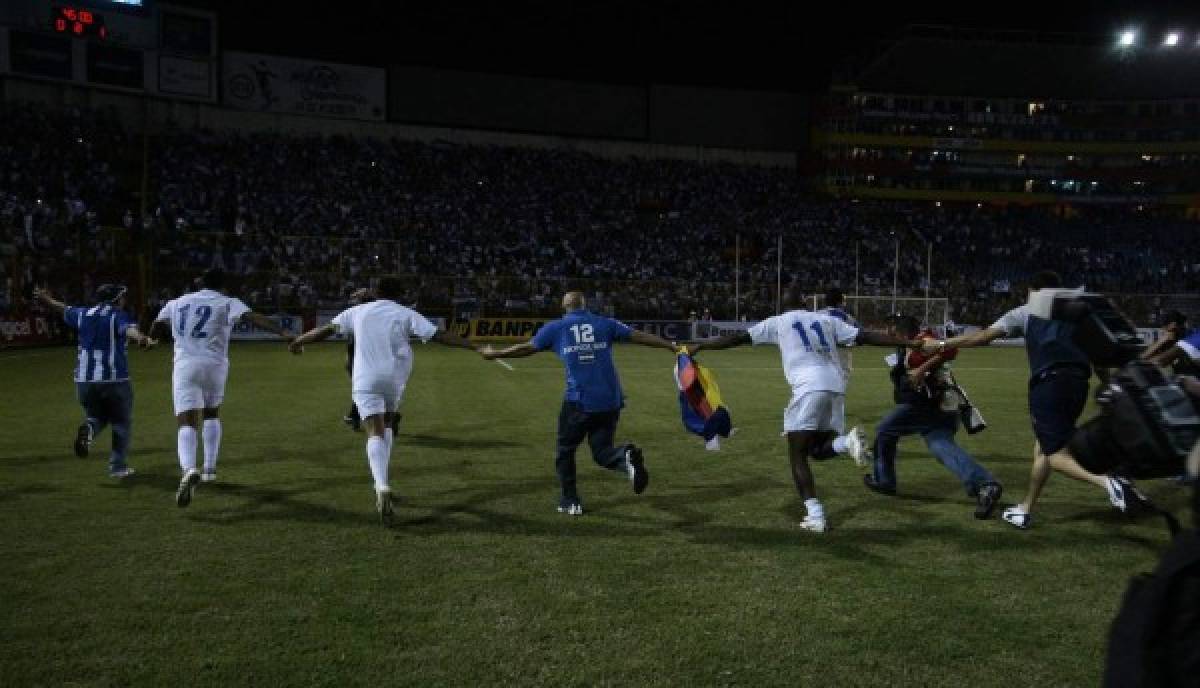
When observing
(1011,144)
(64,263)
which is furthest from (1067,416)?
(1011,144)

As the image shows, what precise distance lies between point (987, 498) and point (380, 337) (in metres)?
5.37

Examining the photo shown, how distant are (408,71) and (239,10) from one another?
32.1ft

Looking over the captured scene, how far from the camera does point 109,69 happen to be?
3988 cm

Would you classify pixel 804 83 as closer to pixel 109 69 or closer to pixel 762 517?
pixel 109 69

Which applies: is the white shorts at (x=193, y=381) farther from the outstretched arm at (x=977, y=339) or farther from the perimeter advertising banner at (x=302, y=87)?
the perimeter advertising banner at (x=302, y=87)

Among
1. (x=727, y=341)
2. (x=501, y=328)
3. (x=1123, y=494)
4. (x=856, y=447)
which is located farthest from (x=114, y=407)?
(x=501, y=328)

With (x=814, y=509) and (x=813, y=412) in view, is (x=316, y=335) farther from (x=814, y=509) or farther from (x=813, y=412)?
(x=814, y=509)

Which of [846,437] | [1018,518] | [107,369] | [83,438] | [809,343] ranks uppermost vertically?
[809,343]

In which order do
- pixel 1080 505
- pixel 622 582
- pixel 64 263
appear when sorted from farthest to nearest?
pixel 64 263
pixel 1080 505
pixel 622 582

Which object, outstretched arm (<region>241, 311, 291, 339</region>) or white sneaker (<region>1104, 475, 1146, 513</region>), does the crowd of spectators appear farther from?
white sneaker (<region>1104, 475, 1146, 513</region>)

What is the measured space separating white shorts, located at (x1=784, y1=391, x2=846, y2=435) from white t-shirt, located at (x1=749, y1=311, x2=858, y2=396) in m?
Result: 0.07

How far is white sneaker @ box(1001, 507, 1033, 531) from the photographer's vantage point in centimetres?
682

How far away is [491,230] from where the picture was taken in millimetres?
44406

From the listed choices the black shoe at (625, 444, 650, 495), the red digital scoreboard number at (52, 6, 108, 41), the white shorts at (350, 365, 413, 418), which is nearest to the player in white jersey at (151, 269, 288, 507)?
the white shorts at (350, 365, 413, 418)
